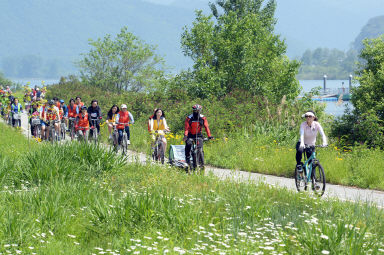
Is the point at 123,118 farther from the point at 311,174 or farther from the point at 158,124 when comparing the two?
the point at 311,174

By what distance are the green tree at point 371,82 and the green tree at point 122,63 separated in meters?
32.8

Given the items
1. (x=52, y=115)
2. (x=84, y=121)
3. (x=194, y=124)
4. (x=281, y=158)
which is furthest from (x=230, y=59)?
(x=194, y=124)

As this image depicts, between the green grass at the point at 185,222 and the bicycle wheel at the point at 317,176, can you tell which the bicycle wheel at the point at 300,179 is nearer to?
the bicycle wheel at the point at 317,176

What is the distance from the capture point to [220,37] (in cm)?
2773

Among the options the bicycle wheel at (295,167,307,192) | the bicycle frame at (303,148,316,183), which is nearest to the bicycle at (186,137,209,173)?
the bicycle wheel at (295,167,307,192)

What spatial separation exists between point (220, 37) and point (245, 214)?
20.9m

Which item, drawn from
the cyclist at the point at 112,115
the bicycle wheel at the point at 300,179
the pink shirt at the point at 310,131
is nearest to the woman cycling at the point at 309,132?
the pink shirt at the point at 310,131

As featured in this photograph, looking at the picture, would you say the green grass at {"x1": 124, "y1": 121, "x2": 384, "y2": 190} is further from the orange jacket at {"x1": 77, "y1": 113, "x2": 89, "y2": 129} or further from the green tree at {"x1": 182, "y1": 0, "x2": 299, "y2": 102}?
the green tree at {"x1": 182, "y1": 0, "x2": 299, "y2": 102}

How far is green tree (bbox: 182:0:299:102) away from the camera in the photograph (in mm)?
26812

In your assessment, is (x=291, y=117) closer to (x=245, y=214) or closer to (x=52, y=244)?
(x=245, y=214)

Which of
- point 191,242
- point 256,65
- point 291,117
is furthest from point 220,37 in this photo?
point 191,242

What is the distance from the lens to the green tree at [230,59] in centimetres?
2681

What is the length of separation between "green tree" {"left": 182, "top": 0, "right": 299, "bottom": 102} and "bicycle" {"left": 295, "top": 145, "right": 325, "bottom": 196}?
15.0m

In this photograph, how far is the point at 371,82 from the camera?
17.2 meters
